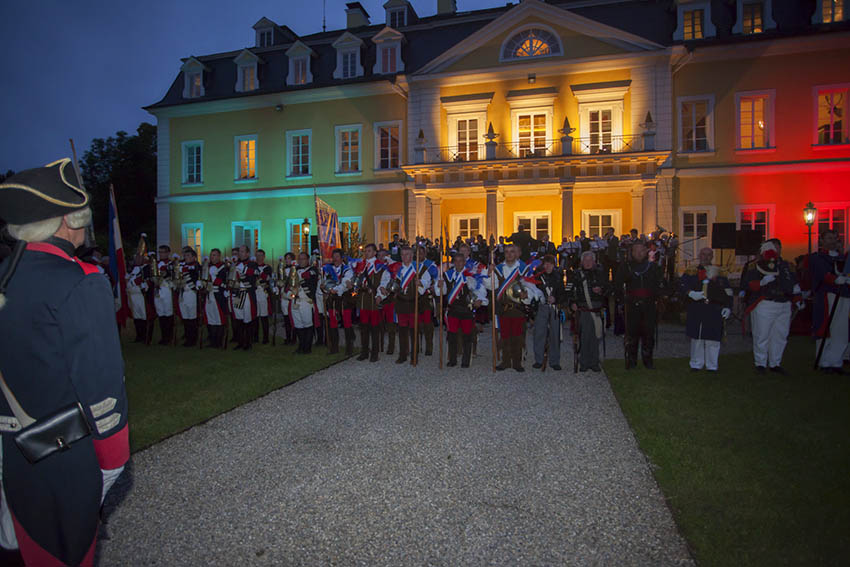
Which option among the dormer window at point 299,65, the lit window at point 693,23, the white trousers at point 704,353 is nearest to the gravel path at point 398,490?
the white trousers at point 704,353

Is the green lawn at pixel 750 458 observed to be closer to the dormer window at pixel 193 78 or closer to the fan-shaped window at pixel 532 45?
the fan-shaped window at pixel 532 45

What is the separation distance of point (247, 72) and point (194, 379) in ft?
80.8

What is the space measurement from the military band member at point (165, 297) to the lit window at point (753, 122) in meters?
22.9

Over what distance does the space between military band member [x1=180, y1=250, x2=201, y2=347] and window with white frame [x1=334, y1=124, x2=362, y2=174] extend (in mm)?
14995

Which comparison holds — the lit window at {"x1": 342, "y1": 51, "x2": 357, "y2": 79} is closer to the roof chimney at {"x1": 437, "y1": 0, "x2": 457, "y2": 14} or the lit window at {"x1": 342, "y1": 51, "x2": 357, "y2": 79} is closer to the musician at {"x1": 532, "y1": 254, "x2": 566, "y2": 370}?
the roof chimney at {"x1": 437, "y1": 0, "x2": 457, "y2": 14}

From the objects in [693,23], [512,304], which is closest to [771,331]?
[512,304]

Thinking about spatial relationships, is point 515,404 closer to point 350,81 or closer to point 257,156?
point 350,81

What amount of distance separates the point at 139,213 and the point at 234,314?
36.1m

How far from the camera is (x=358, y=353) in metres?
11.0

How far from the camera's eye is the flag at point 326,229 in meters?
11.5

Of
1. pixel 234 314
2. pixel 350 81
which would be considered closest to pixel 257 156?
pixel 350 81

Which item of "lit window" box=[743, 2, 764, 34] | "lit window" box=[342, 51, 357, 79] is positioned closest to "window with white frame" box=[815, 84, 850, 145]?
"lit window" box=[743, 2, 764, 34]

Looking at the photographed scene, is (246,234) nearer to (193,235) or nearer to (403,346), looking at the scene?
(193,235)

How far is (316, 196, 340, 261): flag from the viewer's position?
11.5 meters
